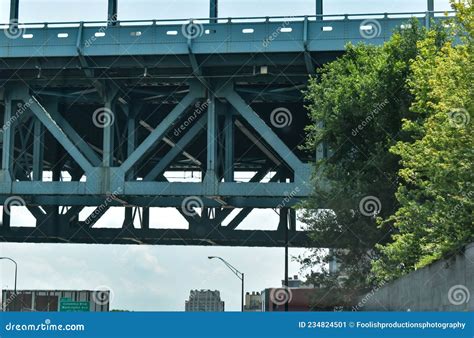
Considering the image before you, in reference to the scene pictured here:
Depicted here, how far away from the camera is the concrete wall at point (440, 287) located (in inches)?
701

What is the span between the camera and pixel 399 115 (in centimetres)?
3131

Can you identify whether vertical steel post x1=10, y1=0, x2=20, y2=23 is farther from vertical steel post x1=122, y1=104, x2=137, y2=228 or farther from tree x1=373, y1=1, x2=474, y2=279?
tree x1=373, y1=1, x2=474, y2=279

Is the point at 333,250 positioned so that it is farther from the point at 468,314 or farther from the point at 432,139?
the point at 468,314

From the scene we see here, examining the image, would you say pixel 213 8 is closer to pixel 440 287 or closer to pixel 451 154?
pixel 440 287

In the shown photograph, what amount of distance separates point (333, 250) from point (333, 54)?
11304mm

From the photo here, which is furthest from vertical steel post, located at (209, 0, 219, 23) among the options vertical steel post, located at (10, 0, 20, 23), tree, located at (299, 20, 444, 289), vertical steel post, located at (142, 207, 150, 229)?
vertical steel post, located at (142, 207, 150, 229)

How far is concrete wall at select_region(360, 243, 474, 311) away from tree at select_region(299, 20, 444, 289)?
4809 millimetres

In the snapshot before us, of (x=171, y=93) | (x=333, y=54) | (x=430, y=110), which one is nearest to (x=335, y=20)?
(x=333, y=54)

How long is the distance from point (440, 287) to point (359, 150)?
13078 millimetres

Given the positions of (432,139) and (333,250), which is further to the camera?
(333,250)

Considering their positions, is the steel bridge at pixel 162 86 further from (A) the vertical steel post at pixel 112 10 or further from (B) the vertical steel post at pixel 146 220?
(B) the vertical steel post at pixel 146 220

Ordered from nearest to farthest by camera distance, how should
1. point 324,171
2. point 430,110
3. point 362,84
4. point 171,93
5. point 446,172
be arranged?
point 446,172 < point 430,110 < point 362,84 < point 324,171 < point 171,93
